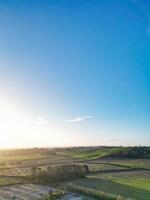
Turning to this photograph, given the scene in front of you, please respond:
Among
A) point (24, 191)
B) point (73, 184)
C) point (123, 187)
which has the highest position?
point (73, 184)

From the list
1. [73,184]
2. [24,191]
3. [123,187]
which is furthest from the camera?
[73,184]

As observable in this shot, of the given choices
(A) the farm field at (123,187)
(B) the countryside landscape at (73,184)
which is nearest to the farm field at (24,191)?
(B) the countryside landscape at (73,184)

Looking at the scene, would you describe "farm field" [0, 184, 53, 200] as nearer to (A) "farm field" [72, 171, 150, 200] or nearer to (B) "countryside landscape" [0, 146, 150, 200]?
(B) "countryside landscape" [0, 146, 150, 200]

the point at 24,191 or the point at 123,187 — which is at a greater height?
the point at 123,187

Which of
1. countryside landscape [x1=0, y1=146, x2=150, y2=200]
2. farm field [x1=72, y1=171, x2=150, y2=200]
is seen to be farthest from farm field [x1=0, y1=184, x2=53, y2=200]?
farm field [x1=72, y1=171, x2=150, y2=200]

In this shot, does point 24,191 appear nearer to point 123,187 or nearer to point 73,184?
point 73,184

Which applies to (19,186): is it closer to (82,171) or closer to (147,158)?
(82,171)

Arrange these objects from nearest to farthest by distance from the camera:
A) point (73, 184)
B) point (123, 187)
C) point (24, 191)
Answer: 1. point (24, 191)
2. point (123, 187)
3. point (73, 184)

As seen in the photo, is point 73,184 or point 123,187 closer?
point 123,187

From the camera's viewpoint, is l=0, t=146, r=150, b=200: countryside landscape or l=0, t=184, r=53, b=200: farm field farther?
l=0, t=184, r=53, b=200: farm field

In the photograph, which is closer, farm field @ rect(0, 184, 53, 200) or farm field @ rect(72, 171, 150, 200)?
farm field @ rect(72, 171, 150, 200)

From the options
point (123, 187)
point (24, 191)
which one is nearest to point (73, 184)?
point (123, 187)
